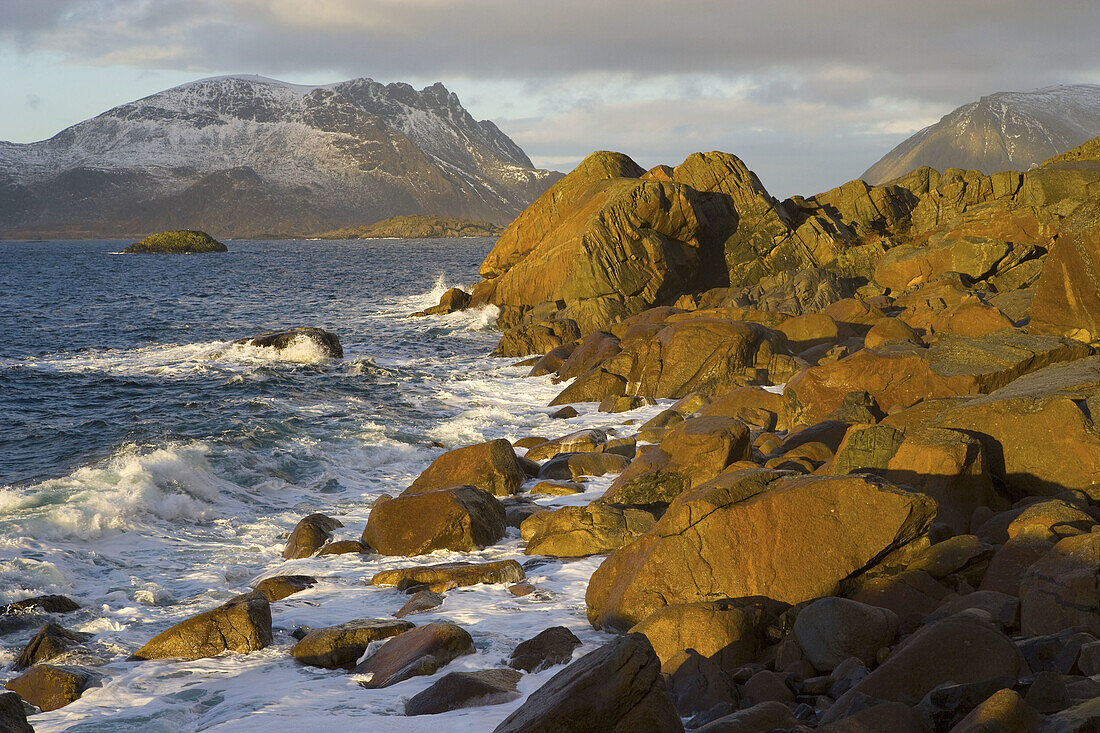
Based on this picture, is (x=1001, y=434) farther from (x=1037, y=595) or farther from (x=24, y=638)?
(x=24, y=638)

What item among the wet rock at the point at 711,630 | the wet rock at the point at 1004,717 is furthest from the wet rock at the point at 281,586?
the wet rock at the point at 1004,717

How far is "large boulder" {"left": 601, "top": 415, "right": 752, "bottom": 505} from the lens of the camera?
11.6 meters

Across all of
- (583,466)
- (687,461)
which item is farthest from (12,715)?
(583,466)

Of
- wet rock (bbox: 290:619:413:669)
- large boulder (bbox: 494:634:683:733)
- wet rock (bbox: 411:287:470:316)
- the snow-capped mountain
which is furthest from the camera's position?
the snow-capped mountain

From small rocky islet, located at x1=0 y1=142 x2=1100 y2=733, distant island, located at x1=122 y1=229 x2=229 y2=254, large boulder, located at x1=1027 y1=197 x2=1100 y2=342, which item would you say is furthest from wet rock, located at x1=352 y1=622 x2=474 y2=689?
distant island, located at x1=122 y1=229 x2=229 y2=254

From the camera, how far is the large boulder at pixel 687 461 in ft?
37.9

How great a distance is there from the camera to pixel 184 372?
28.8 metres

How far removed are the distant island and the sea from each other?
5130 inches

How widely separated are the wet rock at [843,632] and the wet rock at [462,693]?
8.39ft

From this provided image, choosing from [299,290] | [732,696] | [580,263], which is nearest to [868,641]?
[732,696]

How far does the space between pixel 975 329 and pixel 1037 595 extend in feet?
39.6

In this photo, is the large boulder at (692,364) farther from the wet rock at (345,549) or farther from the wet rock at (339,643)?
the wet rock at (339,643)

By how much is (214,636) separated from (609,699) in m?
5.64

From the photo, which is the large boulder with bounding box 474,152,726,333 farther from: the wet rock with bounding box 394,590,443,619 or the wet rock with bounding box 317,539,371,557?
the wet rock with bounding box 394,590,443,619
